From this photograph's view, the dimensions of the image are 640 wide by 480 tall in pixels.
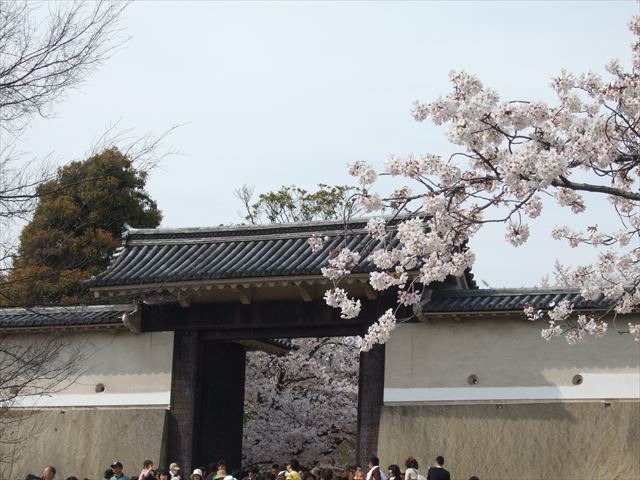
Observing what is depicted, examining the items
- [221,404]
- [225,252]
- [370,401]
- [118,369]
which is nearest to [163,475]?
[370,401]

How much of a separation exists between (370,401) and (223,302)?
9.03ft

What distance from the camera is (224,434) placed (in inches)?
711

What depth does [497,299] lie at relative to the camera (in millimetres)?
15516

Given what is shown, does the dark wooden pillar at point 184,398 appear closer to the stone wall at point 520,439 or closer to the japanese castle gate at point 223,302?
the japanese castle gate at point 223,302

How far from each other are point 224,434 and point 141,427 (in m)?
1.61

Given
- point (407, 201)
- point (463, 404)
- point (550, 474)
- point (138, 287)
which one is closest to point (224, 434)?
point (138, 287)

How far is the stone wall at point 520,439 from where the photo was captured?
14.6 m

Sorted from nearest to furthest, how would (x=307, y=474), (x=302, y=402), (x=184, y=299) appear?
(x=307, y=474), (x=184, y=299), (x=302, y=402)

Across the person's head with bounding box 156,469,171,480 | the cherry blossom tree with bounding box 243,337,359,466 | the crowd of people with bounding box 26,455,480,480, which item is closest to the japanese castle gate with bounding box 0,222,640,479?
the crowd of people with bounding box 26,455,480,480

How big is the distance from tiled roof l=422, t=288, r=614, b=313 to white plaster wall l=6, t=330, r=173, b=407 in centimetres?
428

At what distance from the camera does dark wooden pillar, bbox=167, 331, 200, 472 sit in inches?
664

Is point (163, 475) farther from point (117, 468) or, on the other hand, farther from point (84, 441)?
point (84, 441)

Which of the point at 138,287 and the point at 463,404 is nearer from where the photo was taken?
the point at 463,404

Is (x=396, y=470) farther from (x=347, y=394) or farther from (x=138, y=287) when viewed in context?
(x=347, y=394)
